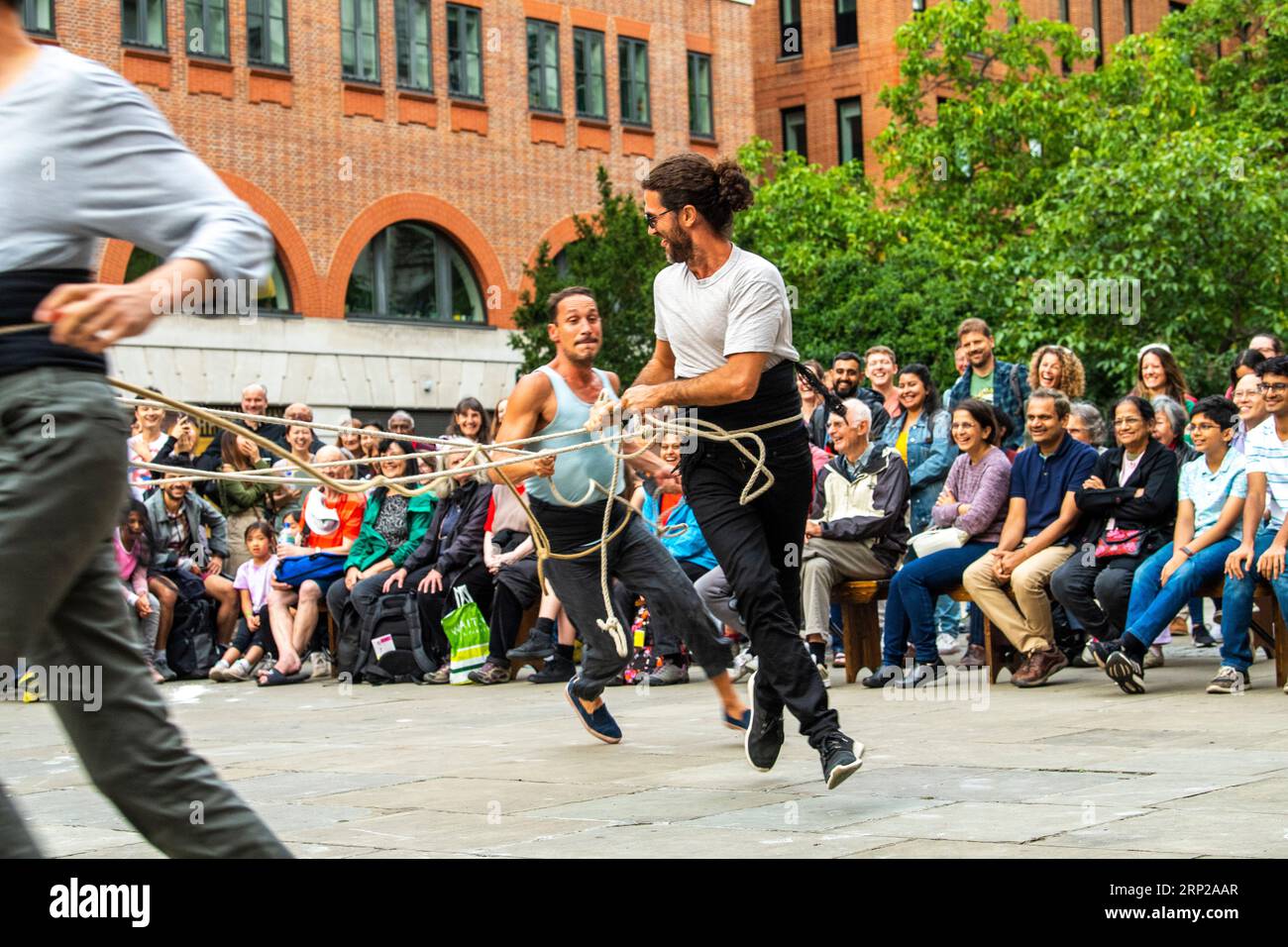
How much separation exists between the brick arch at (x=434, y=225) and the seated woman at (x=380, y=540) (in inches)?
654

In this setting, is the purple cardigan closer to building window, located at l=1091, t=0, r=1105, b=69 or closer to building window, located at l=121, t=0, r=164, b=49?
building window, located at l=121, t=0, r=164, b=49

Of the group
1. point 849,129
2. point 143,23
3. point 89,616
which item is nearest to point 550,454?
point 89,616

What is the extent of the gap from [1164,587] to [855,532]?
6.89 feet

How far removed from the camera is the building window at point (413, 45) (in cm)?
3086

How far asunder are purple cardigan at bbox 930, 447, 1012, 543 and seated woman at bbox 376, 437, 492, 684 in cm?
365

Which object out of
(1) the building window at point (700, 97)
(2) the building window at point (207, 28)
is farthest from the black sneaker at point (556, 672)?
(1) the building window at point (700, 97)

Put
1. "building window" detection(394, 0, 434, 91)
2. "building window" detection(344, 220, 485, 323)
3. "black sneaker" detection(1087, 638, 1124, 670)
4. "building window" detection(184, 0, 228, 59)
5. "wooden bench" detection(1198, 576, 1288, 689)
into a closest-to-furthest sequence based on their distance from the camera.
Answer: "wooden bench" detection(1198, 576, 1288, 689) → "black sneaker" detection(1087, 638, 1124, 670) → "building window" detection(184, 0, 228, 59) → "building window" detection(344, 220, 485, 323) → "building window" detection(394, 0, 434, 91)

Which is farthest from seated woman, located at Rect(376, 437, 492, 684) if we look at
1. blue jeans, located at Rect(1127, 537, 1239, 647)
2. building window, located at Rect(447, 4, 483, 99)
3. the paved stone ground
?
building window, located at Rect(447, 4, 483, 99)

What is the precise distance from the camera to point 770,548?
6.44m

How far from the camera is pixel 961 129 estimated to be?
34.7m

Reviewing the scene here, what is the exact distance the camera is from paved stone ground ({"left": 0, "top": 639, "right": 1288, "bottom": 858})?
5.13 metres
